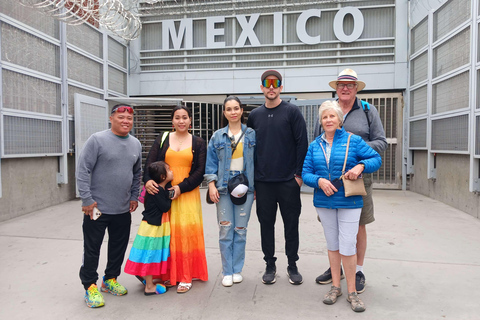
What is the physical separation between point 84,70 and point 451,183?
8.72 meters

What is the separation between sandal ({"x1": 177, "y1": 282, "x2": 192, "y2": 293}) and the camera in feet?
10.9

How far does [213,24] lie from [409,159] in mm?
6831

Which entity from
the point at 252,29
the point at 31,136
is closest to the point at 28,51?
the point at 31,136

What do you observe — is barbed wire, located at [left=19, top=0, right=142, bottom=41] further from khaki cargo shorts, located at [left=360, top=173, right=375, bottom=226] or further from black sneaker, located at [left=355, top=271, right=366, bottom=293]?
black sneaker, located at [left=355, top=271, right=366, bottom=293]

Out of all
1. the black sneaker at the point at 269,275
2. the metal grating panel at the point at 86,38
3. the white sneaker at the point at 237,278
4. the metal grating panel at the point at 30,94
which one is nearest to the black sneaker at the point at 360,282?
the black sneaker at the point at 269,275

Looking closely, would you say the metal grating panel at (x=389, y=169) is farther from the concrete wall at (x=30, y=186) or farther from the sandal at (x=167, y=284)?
the concrete wall at (x=30, y=186)

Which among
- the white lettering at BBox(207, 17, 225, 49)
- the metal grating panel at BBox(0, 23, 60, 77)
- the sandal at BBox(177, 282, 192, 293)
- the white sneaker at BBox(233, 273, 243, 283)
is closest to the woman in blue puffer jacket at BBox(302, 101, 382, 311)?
the white sneaker at BBox(233, 273, 243, 283)

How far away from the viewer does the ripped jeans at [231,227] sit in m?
3.50

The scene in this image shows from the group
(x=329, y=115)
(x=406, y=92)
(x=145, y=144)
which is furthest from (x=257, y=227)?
(x=406, y=92)

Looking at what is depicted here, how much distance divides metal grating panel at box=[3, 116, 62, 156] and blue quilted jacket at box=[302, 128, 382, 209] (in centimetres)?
558

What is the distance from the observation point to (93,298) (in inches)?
121

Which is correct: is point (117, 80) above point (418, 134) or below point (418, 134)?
above

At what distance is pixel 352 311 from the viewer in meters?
2.96

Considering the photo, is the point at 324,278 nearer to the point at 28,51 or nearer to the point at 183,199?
the point at 183,199
